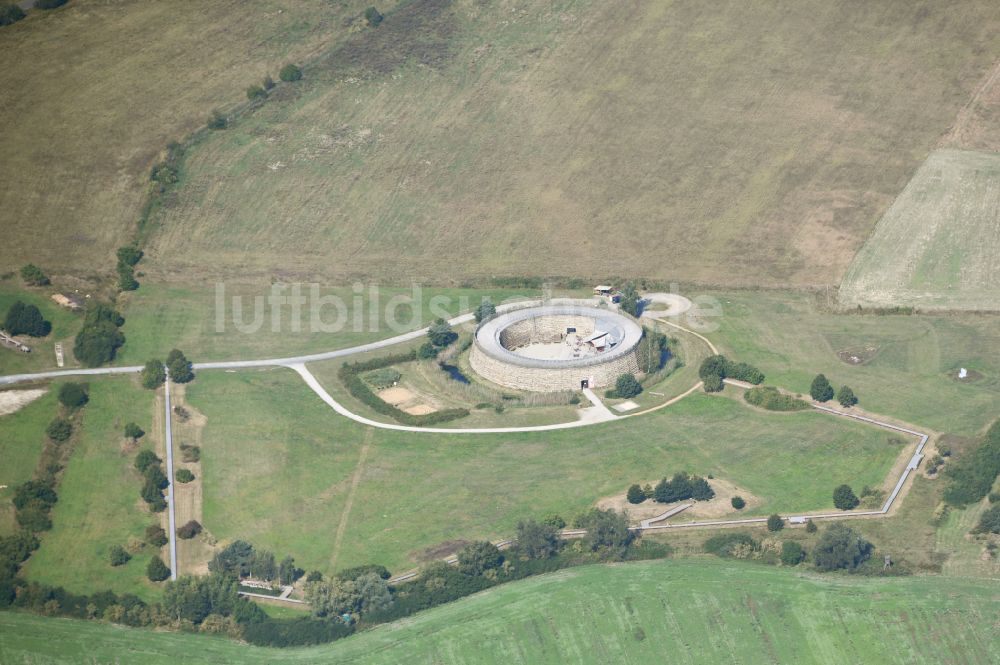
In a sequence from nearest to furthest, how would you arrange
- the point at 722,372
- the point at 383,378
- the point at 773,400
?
the point at 773,400 → the point at 722,372 → the point at 383,378

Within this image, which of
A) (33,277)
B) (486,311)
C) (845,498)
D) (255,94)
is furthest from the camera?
(255,94)

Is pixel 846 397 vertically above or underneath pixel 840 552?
underneath

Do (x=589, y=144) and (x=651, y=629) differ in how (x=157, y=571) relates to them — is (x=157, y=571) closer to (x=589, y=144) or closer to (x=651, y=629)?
(x=651, y=629)

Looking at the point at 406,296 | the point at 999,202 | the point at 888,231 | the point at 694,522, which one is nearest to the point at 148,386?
the point at 406,296

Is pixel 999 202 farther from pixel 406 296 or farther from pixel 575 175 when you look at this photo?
pixel 406 296

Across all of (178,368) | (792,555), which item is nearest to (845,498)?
(792,555)

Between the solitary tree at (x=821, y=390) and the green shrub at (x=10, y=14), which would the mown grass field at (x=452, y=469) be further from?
the green shrub at (x=10, y=14)

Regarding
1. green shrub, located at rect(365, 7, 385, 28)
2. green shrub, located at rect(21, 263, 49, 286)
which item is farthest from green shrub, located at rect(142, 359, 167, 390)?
green shrub, located at rect(365, 7, 385, 28)

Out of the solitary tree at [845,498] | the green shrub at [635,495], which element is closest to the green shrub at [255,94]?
the green shrub at [635,495]
